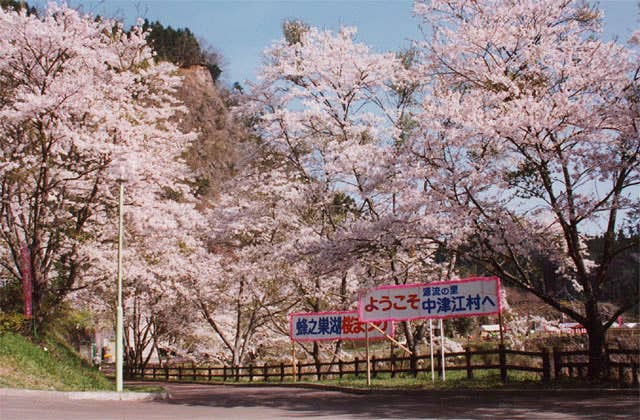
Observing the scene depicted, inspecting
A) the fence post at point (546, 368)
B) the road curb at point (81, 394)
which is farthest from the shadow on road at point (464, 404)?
the road curb at point (81, 394)

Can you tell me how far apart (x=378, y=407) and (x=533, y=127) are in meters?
7.50

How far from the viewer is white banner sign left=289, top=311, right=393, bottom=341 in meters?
23.4

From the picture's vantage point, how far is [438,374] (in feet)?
74.0

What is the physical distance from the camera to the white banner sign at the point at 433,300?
1914cm

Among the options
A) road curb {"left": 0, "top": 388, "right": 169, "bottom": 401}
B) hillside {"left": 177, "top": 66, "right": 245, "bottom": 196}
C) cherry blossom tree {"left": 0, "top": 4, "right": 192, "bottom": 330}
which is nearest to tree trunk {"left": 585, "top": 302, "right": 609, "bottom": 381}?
road curb {"left": 0, "top": 388, "right": 169, "bottom": 401}

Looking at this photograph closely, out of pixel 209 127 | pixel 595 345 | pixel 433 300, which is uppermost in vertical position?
pixel 209 127

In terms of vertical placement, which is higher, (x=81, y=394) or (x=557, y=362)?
(x=557, y=362)

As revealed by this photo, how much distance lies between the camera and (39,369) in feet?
63.8

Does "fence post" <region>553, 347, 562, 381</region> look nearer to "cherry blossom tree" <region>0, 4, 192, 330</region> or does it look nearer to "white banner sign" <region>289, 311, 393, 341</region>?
"white banner sign" <region>289, 311, 393, 341</region>

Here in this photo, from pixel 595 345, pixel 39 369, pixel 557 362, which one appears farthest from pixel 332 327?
pixel 595 345

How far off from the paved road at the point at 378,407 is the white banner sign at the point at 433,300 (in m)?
2.87

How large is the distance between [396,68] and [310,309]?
16444 mm

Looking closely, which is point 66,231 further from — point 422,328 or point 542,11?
point 542,11

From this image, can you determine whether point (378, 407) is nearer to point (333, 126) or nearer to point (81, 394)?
point (81, 394)
